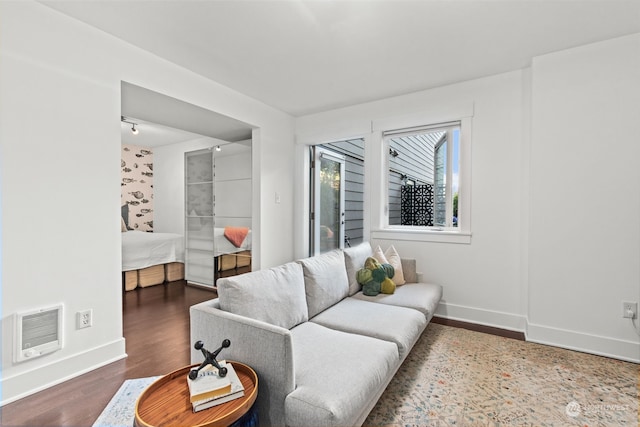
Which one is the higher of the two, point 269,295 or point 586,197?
point 586,197

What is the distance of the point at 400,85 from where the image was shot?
332 centimetres

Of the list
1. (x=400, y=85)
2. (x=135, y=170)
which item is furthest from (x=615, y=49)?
(x=135, y=170)

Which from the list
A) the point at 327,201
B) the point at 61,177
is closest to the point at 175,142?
the point at 327,201

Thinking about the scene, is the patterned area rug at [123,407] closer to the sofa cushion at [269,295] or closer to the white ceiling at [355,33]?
the sofa cushion at [269,295]

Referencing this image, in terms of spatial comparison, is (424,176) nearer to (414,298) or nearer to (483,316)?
(483,316)

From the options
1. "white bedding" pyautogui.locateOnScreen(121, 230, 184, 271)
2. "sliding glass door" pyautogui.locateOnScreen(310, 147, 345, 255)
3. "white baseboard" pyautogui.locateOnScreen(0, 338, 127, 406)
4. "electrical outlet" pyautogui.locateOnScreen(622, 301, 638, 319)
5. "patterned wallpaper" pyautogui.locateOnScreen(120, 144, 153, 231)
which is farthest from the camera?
"patterned wallpaper" pyautogui.locateOnScreen(120, 144, 153, 231)

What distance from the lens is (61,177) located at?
6.95 feet

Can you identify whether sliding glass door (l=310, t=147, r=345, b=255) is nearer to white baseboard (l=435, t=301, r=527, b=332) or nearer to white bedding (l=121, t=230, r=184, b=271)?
white baseboard (l=435, t=301, r=527, b=332)

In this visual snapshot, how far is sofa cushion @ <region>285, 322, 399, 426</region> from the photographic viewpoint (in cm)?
125

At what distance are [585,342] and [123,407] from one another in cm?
346

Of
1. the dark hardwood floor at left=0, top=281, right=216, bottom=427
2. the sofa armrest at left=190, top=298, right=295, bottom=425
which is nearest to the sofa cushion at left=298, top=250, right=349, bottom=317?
the sofa armrest at left=190, top=298, right=295, bottom=425

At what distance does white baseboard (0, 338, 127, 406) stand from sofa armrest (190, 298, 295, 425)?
4.21 ft

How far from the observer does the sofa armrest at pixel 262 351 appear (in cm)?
137

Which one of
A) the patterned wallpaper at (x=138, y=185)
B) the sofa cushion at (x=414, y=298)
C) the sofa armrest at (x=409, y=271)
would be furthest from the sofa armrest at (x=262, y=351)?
the patterned wallpaper at (x=138, y=185)
